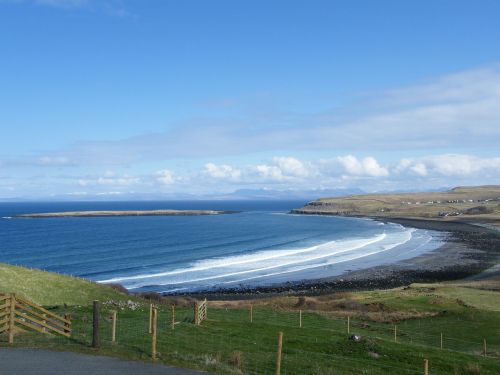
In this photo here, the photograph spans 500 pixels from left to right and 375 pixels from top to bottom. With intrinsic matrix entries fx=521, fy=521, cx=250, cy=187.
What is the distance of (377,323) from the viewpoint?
138ft

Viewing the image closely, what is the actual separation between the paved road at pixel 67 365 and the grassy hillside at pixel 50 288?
22.5 metres

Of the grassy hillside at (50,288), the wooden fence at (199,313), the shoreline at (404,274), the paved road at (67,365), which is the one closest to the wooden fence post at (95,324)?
the paved road at (67,365)

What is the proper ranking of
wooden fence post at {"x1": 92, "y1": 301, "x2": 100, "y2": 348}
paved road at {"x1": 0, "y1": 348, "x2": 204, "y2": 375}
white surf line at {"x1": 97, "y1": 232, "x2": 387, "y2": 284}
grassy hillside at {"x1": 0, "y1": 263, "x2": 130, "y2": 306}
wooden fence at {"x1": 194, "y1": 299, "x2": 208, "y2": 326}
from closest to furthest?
paved road at {"x1": 0, "y1": 348, "x2": 204, "y2": 375} → wooden fence post at {"x1": 92, "y1": 301, "x2": 100, "y2": 348} → wooden fence at {"x1": 194, "y1": 299, "x2": 208, "y2": 326} → grassy hillside at {"x1": 0, "y1": 263, "x2": 130, "y2": 306} → white surf line at {"x1": 97, "y1": 232, "x2": 387, "y2": 284}

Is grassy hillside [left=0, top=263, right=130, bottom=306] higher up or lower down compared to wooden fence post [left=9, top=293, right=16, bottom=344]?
lower down

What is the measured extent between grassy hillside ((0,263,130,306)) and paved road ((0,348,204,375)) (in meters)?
22.5

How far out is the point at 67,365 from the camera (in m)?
19.8

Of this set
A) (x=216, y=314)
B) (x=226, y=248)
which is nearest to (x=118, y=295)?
(x=216, y=314)

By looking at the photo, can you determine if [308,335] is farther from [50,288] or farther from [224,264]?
[224,264]

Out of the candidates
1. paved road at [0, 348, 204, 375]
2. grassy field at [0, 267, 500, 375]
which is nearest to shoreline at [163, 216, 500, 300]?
grassy field at [0, 267, 500, 375]

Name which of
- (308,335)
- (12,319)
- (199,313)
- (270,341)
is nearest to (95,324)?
(12,319)

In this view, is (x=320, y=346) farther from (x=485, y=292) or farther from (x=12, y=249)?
(x=12, y=249)

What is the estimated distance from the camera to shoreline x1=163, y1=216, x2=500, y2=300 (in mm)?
72312

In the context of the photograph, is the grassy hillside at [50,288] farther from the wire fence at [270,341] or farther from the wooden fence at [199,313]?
the wooden fence at [199,313]

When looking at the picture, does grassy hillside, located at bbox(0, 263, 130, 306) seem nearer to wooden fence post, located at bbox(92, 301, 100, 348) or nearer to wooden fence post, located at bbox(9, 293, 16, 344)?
wooden fence post, located at bbox(9, 293, 16, 344)
